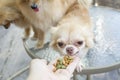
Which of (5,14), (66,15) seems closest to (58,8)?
(66,15)

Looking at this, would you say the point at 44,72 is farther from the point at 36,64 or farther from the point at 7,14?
the point at 7,14

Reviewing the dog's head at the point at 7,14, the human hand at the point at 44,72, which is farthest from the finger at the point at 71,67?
the dog's head at the point at 7,14

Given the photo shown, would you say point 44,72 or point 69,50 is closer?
point 44,72

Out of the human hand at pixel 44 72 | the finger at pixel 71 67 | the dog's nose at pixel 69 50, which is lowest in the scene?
the dog's nose at pixel 69 50

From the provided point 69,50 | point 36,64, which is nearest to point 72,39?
point 69,50

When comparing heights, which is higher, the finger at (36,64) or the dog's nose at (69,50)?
the finger at (36,64)

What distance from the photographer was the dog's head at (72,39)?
89cm

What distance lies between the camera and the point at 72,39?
89 cm

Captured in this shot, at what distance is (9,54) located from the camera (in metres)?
1.62

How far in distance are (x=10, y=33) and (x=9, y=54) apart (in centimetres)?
20

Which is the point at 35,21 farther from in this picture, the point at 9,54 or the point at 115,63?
the point at 9,54

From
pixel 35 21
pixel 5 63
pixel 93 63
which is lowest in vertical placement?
pixel 5 63

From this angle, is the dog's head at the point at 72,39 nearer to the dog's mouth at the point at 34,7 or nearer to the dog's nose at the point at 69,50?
the dog's nose at the point at 69,50

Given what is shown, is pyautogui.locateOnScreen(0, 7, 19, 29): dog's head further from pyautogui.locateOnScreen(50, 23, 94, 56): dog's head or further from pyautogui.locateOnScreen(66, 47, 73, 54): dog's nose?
pyautogui.locateOnScreen(66, 47, 73, 54): dog's nose
